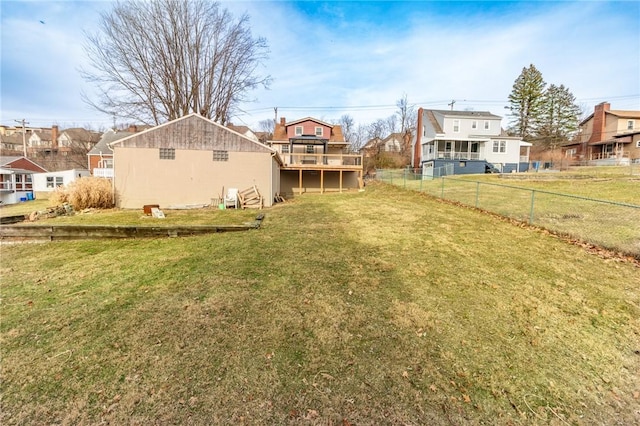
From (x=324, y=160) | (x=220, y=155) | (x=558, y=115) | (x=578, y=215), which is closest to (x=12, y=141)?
(x=324, y=160)

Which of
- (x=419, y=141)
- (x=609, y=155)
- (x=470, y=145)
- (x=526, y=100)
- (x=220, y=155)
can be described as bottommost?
(x=220, y=155)

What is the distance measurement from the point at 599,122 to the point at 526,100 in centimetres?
908

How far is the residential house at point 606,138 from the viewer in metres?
32.7

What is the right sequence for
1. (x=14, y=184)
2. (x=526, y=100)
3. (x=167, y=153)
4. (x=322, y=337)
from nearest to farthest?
(x=322, y=337) → (x=167, y=153) → (x=14, y=184) → (x=526, y=100)

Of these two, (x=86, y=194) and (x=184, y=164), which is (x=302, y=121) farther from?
(x=86, y=194)

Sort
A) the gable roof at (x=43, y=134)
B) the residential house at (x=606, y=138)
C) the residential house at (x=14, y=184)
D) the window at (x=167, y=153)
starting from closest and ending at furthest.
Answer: the window at (x=167, y=153)
the residential house at (x=14, y=184)
the residential house at (x=606, y=138)
the gable roof at (x=43, y=134)

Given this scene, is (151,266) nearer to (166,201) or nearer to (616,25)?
(166,201)

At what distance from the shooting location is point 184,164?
48.5ft

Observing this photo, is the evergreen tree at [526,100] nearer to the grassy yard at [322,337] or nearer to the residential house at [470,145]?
the residential house at [470,145]

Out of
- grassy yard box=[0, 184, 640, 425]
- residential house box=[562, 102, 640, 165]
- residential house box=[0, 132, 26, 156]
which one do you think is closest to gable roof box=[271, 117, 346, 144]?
grassy yard box=[0, 184, 640, 425]

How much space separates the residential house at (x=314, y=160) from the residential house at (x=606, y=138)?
2687 cm

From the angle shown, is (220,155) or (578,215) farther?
(220,155)

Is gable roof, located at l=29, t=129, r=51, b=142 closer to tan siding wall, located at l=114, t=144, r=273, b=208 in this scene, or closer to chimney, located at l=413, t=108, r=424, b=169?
tan siding wall, located at l=114, t=144, r=273, b=208

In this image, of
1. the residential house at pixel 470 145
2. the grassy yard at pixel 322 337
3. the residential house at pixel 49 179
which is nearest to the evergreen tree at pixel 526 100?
the residential house at pixel 470 145
